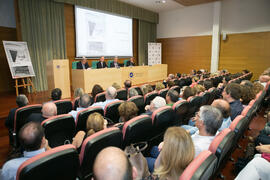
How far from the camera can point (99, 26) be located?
27.3 ft

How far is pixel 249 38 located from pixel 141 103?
8.48 metres

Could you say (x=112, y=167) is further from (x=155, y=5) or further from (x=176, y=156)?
(x=155, y=5)

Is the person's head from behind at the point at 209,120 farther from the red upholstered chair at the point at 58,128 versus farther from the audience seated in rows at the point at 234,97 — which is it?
the red upholstered chair at the point at 58,128

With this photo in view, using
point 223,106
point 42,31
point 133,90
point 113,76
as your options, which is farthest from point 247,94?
point 42,31

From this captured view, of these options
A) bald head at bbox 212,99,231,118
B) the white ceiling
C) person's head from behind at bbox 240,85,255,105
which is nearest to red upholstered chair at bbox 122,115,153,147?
bald head at bbox 212,99,231,118

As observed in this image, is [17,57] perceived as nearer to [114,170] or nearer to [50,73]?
[50,73]

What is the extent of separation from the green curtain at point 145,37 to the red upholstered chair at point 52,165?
9.97m

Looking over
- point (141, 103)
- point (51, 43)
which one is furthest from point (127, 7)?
point (141, 103)

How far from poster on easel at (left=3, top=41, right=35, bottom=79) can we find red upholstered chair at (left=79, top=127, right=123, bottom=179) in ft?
16.9

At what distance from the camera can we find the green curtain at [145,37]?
1086 cm

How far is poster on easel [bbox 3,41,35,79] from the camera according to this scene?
5.47 meters

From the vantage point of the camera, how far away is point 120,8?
9.09 metres

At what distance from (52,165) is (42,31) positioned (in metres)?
6.70

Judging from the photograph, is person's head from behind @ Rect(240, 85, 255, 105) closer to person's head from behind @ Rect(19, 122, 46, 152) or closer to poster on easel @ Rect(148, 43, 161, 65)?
person's head from behind @ Rect(19, 122, 46, 152)
